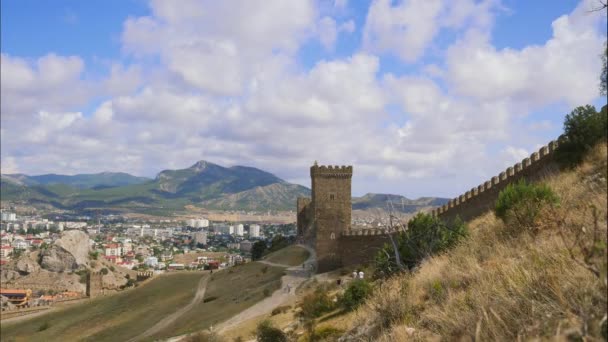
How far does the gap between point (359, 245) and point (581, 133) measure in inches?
791

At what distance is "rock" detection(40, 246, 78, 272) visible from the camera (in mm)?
98125

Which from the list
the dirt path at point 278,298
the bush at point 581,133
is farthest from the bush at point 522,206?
the dirt path at point 278,298

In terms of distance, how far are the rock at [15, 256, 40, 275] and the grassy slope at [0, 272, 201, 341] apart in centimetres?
5236

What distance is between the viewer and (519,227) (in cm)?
1016

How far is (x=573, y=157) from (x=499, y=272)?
953 centimetres

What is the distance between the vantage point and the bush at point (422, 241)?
14873 mm

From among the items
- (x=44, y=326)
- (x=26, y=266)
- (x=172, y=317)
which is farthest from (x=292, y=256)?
(x=26, y=266)

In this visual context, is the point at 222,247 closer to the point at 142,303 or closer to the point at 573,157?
A: the point at 142,303

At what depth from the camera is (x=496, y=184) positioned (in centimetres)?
2122

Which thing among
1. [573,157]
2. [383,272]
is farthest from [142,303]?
[573,157]

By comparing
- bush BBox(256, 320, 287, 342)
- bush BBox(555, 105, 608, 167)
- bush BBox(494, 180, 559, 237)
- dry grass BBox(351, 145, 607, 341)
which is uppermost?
bush BBox(555, 105, 608, 167)

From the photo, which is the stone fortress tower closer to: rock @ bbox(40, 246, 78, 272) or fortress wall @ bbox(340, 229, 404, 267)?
fortress wall @ bbox(340, 229, 404, 267)

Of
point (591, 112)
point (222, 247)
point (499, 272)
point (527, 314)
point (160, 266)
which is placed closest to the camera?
point (527, 314)

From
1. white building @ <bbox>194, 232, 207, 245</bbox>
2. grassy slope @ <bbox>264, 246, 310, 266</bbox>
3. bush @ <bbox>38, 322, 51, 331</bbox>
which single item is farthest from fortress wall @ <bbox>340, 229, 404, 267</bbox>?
white building @ <bbox>194, 232, 207, 245</bbox>
